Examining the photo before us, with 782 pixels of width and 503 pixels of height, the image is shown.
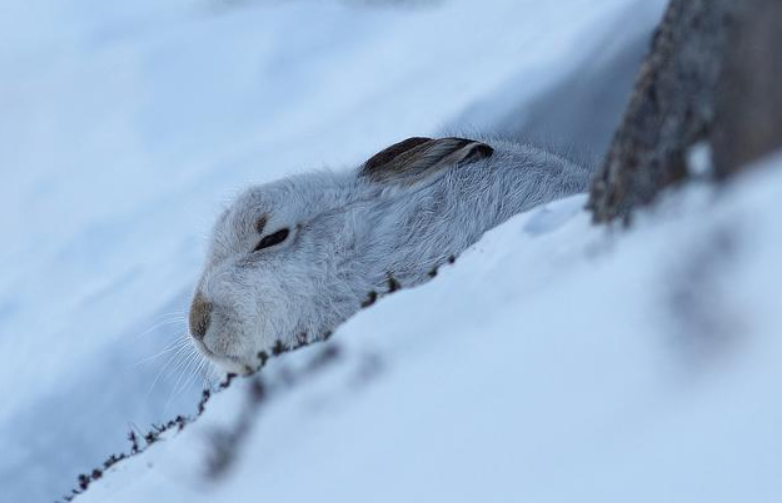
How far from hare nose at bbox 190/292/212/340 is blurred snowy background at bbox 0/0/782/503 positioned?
50 cm

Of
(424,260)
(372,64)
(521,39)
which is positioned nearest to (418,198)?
(424,260)

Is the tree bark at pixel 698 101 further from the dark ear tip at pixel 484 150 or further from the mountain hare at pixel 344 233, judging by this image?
the dark ear tip at pixel 484 150

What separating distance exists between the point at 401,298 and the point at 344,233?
1.00m

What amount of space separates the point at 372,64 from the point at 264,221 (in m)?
3.05

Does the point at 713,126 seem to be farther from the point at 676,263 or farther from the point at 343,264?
the point at 343,264

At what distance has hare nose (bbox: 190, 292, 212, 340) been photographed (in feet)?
10.3

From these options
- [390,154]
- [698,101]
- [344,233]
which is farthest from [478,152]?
[698,101]

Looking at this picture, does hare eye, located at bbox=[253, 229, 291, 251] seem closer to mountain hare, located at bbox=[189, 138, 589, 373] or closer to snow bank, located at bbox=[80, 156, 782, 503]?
mountain hare, located at bbox=[189, 138, 589, 373]

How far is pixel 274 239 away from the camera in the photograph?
10.7 ft

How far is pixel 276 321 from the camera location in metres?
3.03

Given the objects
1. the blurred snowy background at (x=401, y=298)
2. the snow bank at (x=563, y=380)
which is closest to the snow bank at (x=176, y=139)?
the blurred snowy background at (x=401, y=298)

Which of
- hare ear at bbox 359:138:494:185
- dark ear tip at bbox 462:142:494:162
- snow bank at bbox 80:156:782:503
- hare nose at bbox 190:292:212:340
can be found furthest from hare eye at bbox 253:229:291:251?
snow bank at bbox 80:156:782:503

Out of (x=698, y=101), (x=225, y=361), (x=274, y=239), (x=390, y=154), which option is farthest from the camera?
(x=390, y=154)

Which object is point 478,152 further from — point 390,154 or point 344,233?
point 344,233
